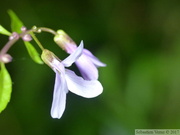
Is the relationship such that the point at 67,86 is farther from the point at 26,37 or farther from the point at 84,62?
the point at 26,37

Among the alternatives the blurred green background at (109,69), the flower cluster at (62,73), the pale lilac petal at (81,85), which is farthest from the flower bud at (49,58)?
the blurred green background at (109,69)

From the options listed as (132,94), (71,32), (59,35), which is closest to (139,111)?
(132,94)

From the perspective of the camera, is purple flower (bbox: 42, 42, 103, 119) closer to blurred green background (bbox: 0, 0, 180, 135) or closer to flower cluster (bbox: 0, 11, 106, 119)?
flower cluster (bbox: 0, 11, 106, 119)

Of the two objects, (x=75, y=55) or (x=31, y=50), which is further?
(x=31, y=50)

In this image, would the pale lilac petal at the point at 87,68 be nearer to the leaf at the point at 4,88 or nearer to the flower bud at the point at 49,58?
the flower bud at the point at 49,58

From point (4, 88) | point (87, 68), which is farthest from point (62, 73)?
point (4, 88)

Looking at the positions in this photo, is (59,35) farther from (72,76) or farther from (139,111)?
(139,111)
